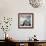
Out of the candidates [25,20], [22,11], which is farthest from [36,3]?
[25,20]

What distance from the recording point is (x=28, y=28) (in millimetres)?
5188

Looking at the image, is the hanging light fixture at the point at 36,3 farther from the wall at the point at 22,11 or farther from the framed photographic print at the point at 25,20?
the framed photographic print at the point at 25,20

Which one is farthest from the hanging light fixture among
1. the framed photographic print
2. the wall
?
the framed photographic print

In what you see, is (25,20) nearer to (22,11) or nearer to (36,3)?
(22,11)

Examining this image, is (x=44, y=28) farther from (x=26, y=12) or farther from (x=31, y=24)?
(x=26, y=12)

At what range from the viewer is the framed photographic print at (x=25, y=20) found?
5.18 meters

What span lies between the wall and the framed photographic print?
0.11 metres

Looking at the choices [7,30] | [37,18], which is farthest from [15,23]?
[37,18]

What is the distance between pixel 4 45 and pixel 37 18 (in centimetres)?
162

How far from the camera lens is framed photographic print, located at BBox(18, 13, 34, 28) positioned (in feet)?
17.0

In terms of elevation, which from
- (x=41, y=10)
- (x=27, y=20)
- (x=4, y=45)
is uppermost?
(x=41, y=10)

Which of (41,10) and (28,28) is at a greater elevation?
(41,10)

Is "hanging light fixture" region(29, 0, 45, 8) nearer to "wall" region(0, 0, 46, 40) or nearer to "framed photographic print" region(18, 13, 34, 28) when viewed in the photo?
"wall" region(0, 0, 46, 40)

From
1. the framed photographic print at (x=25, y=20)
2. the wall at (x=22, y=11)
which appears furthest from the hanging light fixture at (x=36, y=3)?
the framed photographic print at (x=25, y=20)
